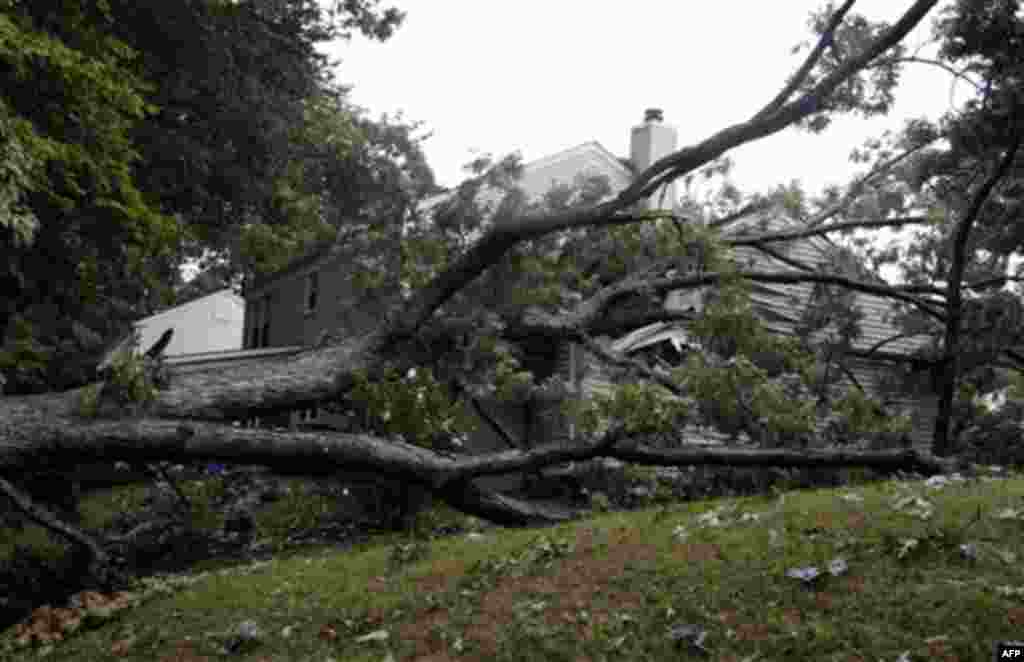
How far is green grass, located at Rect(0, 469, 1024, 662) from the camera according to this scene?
507cm

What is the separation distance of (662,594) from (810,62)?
17.4ft

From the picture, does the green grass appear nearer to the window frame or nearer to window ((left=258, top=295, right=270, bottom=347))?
the window frame

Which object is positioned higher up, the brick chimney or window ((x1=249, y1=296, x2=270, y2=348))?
the brick chimney

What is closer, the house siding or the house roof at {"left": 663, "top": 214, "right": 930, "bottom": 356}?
the house roof at {"left": 663, "top": 214, "right": 930, "bottom": 356}

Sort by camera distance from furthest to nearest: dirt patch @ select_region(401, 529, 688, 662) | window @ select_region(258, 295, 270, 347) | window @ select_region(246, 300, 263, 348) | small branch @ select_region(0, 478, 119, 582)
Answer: window @ select_region(246, 300, 263, 348) → window @ select_region(258, 295, 270, 347) → small branch @ select_region(0, 478, 119, 582) → dirt patch @ select_region(401, 529, 688, 662)

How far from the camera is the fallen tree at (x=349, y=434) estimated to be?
7926 millimetres

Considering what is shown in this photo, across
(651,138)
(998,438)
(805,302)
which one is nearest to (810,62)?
(998,438)

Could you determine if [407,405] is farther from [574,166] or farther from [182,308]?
[182,308]

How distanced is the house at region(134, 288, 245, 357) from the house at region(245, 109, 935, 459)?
779 cm

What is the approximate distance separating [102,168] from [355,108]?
1807 centimetres

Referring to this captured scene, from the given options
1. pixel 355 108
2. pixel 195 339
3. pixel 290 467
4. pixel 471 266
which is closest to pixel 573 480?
pixel 471 266

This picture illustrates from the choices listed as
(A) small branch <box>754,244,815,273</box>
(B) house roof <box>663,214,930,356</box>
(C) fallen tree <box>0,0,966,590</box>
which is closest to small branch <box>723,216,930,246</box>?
(A) small branch <box>754,244,815,273</box>

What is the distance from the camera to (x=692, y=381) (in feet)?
36.4

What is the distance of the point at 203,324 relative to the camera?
3572 centimetres
